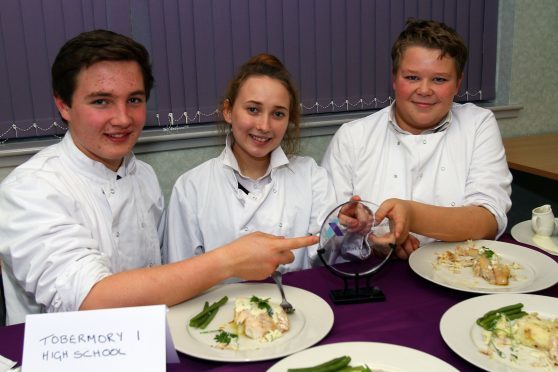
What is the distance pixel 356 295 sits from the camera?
1288 mm

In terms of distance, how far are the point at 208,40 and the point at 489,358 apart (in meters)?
2.11

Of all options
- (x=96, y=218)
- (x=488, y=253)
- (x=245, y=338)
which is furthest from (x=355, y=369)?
(x=96, y=218)

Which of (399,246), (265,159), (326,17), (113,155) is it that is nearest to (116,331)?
(113,155)

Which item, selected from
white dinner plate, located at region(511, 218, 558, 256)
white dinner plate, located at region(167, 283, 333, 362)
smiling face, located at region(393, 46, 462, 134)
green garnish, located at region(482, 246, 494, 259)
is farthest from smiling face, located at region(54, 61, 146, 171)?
white dinner plate, located at region(511, 218, 558, 256)

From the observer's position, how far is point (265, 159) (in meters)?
1.89

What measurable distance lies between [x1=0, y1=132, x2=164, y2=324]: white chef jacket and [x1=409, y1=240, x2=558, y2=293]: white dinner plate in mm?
842

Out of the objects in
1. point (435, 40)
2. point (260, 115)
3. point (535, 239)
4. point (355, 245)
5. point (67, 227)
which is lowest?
point (535, 239)

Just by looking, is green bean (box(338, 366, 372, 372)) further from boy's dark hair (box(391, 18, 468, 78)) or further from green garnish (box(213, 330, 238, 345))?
boy's dark hair (box(391, 18, 468, 78))

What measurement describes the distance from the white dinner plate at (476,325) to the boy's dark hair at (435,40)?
3.19ft

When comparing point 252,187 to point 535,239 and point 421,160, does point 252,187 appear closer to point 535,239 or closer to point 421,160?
point 421,160

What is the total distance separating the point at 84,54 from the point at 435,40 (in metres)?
1.19

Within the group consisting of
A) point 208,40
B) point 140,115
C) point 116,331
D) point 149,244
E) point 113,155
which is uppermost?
point 208,40

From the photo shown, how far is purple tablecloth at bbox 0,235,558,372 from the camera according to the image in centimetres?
105

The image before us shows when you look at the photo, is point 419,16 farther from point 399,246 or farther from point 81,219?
point 81,219
